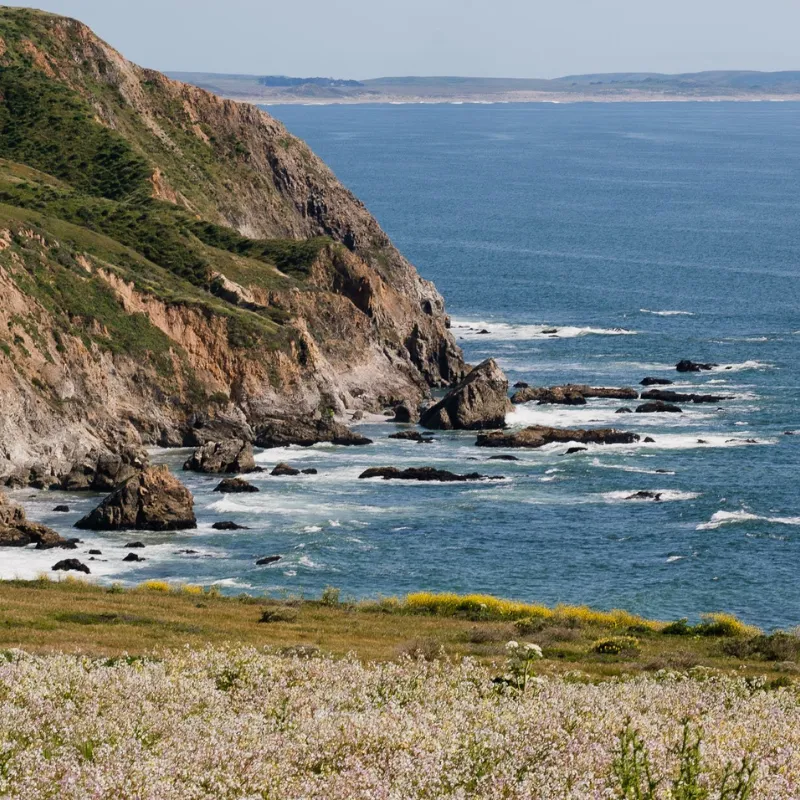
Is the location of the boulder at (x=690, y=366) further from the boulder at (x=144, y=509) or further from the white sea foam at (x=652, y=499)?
the boulder at (x=144, y=509)

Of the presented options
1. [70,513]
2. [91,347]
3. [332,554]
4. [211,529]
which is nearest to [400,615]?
[332,554]

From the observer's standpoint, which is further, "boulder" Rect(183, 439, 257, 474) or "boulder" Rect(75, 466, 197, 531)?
"boulder" Rect(183, 439, 257, 474)

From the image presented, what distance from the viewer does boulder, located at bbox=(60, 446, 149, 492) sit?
86500 millimetres

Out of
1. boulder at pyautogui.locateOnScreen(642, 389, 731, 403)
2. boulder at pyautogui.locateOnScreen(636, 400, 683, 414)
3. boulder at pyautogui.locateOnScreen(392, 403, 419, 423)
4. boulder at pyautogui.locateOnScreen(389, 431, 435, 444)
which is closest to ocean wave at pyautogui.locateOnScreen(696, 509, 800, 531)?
boulder at pyautogui.locateOnScreen(389, 431, 435, 444)

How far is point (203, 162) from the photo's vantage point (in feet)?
522

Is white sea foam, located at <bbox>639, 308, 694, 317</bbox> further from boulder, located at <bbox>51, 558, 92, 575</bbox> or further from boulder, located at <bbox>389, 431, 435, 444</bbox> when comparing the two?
boulder, located at <bbox>51, 558, 92, 575</bbox>

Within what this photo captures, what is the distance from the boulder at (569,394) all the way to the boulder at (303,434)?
56.6 ft

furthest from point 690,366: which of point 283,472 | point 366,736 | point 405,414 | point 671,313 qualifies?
point 366,736

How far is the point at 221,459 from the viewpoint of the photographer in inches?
3627

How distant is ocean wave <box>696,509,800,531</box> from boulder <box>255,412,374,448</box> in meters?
29.3

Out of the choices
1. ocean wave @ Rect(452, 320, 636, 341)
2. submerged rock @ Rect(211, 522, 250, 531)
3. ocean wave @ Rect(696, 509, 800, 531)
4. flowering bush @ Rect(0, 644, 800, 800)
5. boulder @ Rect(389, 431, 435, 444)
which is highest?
flowering bush @ Rect(0, 644, 800, 800)

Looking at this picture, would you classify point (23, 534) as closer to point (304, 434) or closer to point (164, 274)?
point (304, 434)

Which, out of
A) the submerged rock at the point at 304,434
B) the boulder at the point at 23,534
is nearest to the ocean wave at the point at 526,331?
the submerged rock at the point at 304,434

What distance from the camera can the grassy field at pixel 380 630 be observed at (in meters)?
37.8
